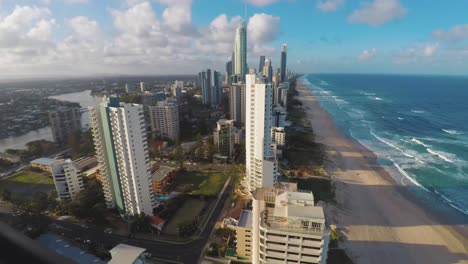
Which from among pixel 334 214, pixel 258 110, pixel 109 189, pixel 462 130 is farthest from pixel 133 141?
pixel 462 130

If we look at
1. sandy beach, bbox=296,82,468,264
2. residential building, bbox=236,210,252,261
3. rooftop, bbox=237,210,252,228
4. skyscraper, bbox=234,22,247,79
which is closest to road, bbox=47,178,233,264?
residential building, bbox=236,210,252,261

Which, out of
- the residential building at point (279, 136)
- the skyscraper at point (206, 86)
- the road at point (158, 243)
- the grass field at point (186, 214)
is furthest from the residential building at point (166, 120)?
the skyscraper at point (206, 86)

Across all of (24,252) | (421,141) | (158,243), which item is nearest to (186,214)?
(158,243)

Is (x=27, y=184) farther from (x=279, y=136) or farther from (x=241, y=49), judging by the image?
(x=241, y=49)

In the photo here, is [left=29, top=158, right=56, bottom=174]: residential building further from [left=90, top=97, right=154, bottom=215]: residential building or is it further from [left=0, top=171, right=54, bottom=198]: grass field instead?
A: [left=90, top=97, right=154, bottom=215]: residential building

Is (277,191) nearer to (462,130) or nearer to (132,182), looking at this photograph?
(132,182)

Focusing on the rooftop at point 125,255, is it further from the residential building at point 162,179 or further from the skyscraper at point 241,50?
the skyscraper at point 241,50
